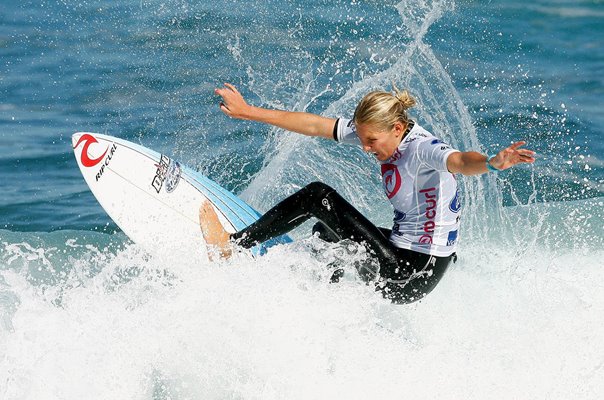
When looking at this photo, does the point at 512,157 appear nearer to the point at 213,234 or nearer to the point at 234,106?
the point at 234,106

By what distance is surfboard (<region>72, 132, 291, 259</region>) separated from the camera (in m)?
6.92

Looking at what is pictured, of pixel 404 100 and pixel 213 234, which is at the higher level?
pixel 404 100

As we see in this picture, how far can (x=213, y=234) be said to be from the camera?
6.23 meters

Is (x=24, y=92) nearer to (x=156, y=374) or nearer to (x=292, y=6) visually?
(x=292, y=6)

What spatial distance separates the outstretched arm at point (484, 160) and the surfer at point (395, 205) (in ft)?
0.16

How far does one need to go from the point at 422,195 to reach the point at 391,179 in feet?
0.73

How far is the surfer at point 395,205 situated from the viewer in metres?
5.31

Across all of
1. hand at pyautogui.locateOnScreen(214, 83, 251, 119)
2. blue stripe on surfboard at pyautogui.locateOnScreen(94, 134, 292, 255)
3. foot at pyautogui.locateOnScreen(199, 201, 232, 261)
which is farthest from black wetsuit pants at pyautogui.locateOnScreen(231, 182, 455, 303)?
blue stripe on surfboard at pyautogui.locateOnScreen(94, 134, 292, 255)

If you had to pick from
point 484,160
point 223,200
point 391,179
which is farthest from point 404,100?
point 223,200

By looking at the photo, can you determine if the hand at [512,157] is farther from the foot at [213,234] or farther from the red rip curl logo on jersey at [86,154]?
the red rip curl logo on jersey at [86,154]

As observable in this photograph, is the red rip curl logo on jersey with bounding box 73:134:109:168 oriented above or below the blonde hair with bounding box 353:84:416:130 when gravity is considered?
below

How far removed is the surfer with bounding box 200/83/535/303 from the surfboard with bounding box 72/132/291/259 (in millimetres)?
1170

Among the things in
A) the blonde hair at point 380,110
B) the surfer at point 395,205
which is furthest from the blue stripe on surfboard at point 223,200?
the blonde hair at point 380,110

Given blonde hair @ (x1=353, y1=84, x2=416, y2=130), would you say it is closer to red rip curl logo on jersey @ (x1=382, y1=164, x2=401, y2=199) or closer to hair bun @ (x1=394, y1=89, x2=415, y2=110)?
hair bun @ (x1=394, y1=89, x2=415, y2=110)
